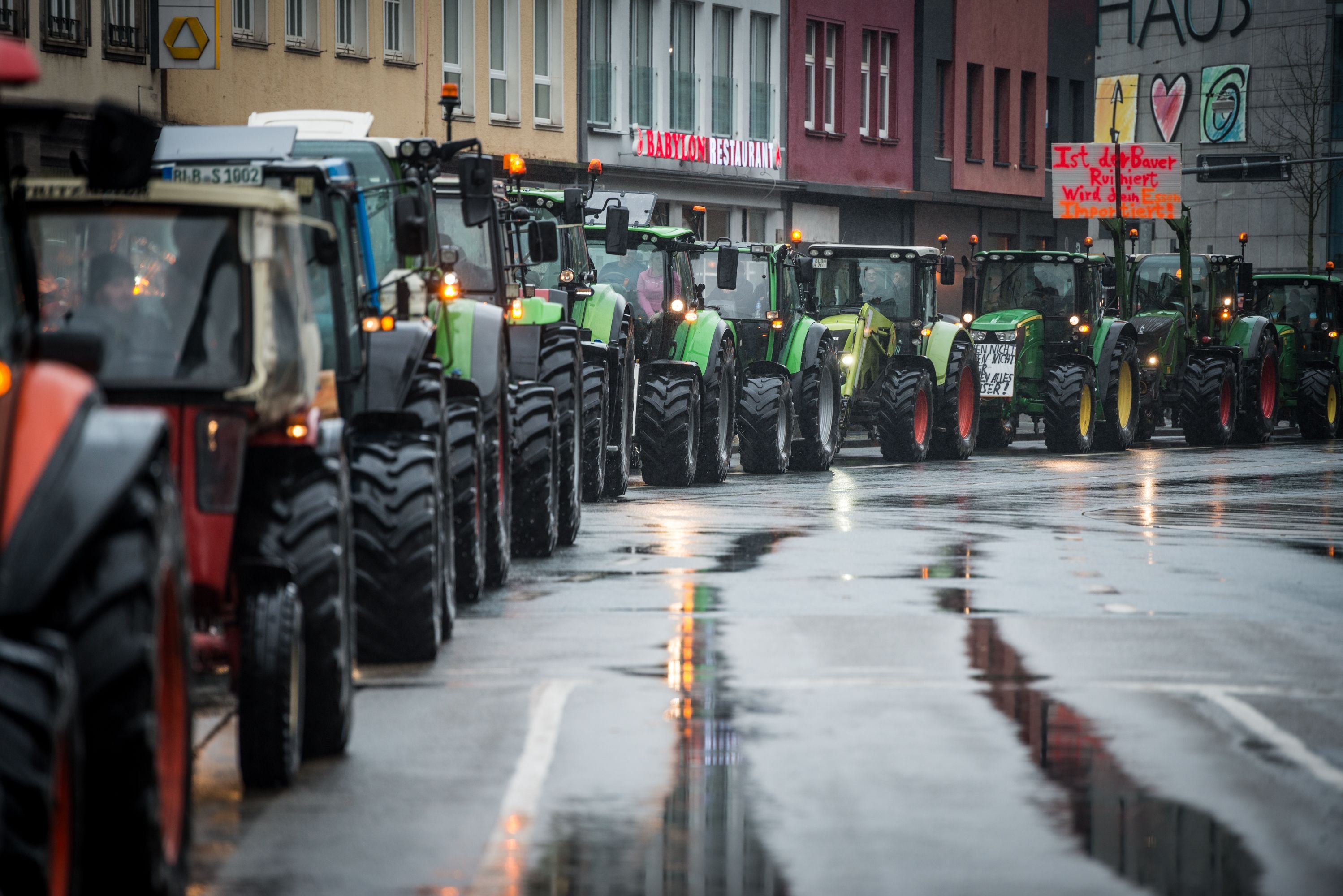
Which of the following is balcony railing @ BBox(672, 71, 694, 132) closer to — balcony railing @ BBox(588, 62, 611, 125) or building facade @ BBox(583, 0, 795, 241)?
building facade @ BBox(583, 0, 795, 241)

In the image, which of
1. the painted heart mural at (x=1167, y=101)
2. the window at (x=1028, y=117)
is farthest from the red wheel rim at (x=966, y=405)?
the painted heart mural at (x=1167, y=101)

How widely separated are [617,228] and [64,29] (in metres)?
13.1

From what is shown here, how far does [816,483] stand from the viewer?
2484cm

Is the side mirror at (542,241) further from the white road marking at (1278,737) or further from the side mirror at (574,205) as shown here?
the white road marking at (1278,737)

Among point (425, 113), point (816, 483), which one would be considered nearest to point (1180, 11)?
point (425, 113)

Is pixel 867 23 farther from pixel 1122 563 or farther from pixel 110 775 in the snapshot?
pixel 110 775

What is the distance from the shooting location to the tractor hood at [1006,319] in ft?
103

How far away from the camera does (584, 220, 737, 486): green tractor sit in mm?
23703

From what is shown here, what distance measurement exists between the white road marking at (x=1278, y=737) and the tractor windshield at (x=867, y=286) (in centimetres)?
1907

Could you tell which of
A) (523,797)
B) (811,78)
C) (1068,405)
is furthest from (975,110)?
(523,797)

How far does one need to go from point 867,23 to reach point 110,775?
48351 millimetres

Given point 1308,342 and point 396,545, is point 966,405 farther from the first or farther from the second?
point 396,545

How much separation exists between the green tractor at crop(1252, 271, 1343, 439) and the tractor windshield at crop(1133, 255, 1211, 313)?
1986 millimetres

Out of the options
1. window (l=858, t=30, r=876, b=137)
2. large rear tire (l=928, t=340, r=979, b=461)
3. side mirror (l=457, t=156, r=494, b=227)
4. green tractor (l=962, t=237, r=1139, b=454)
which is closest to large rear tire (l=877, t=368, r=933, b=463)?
large rear tire (l=928, t=340, r=979, b=461)
